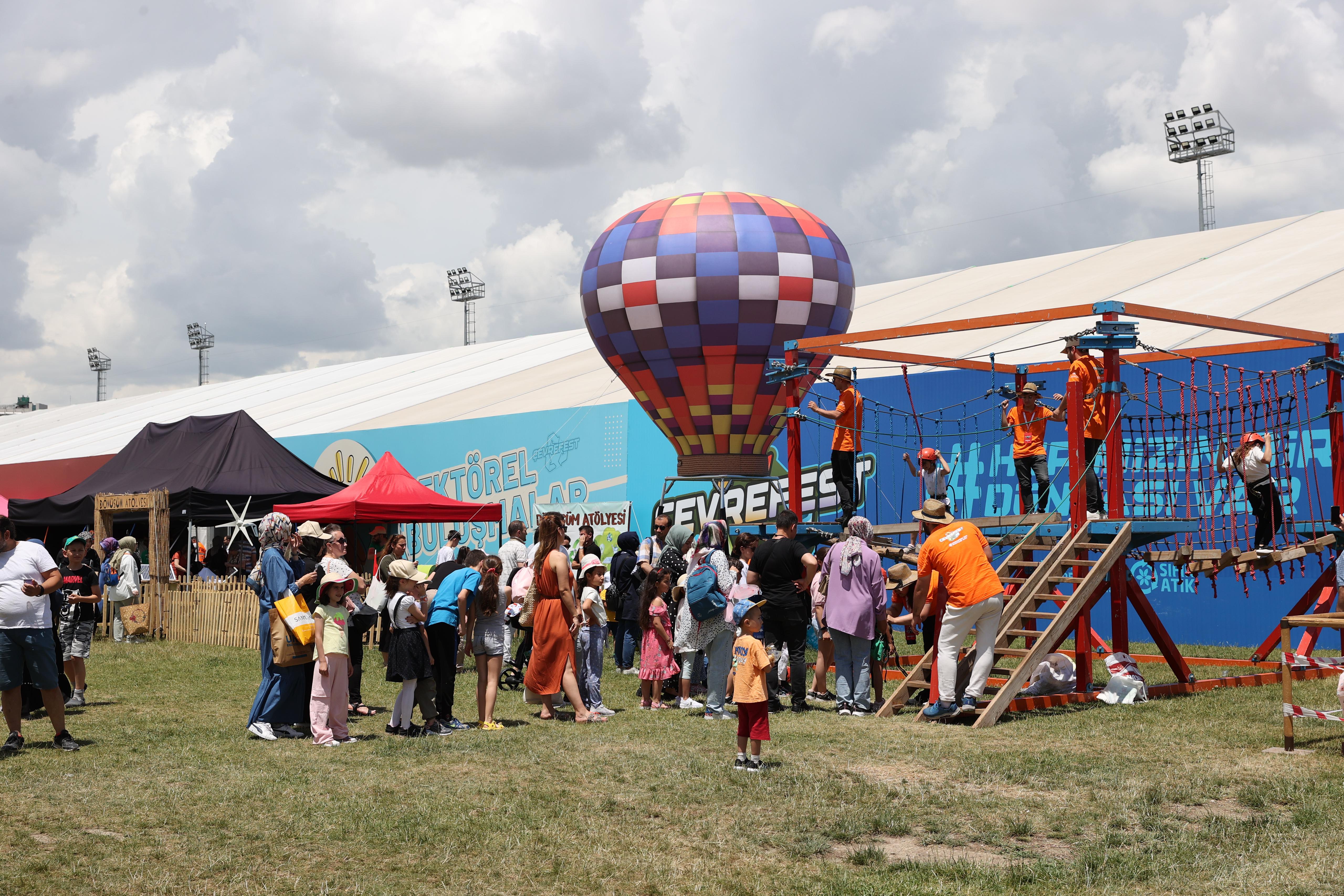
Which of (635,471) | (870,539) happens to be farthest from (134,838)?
(635,471)

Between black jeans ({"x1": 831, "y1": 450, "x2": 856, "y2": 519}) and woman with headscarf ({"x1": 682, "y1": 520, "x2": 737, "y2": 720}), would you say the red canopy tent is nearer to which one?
black jeans ({"x1": 831, "y1": 450, "x2": 856, "y2": 519})

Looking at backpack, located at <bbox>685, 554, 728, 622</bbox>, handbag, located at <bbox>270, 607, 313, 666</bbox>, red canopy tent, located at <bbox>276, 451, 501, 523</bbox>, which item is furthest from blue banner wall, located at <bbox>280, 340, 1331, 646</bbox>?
handbag, located at <bbox>270, 607, 313, 666</bbox>

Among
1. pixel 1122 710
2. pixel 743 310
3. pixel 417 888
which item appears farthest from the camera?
pixel 743 310

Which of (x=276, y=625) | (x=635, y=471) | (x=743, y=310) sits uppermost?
(x=743, y=310)

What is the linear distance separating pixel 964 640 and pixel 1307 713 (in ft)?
8.00

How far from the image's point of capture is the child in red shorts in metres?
7.56

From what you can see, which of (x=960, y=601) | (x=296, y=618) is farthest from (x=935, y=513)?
(x=296, y=618)

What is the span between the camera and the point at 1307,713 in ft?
26.1

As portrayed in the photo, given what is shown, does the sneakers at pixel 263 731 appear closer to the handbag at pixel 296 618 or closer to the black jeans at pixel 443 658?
the handbag at pixel 296 618

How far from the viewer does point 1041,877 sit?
5.33 m

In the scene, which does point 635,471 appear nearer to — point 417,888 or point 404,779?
point 404,779

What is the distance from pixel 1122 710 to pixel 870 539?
Answer: 2697mm

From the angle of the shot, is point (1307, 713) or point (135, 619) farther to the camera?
point (135, 619)

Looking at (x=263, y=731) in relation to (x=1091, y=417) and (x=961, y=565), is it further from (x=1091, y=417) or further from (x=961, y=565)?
(x=1091, y=417)
